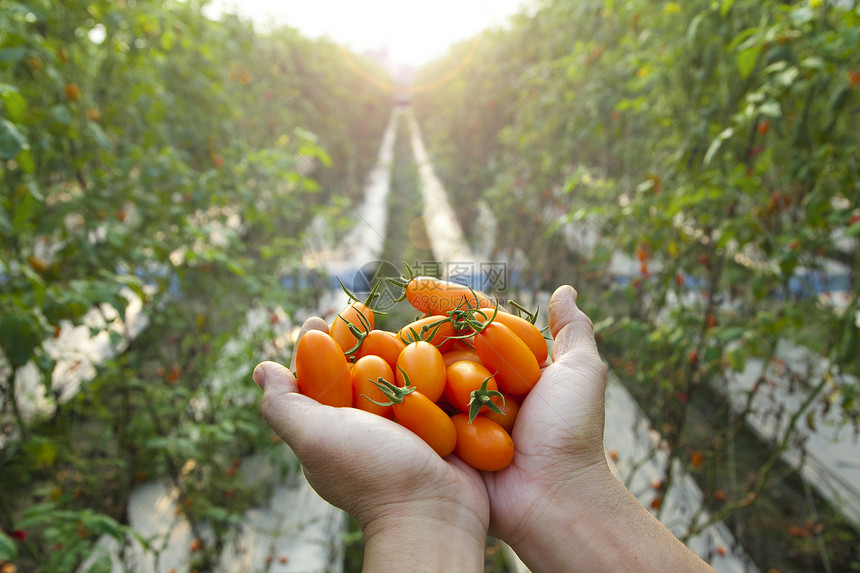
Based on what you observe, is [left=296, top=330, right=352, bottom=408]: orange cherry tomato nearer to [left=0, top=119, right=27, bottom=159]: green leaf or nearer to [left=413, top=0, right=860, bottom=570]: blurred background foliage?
[left=0, top=119, right=27, bottom=159]: green leaf

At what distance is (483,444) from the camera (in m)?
0.90

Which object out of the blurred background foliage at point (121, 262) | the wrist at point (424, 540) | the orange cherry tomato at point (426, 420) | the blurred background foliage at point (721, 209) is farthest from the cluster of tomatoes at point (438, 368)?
the blurred background foliage at point (721, 209)

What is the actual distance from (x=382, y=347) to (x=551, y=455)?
38 cm

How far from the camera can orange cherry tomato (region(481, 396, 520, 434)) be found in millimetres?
954

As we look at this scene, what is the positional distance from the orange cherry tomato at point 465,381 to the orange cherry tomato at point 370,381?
0.11 m

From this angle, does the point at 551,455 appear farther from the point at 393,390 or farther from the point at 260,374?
the point at 260,374

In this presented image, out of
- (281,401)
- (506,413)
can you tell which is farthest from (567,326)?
(281,401)

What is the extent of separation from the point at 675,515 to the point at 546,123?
291 cm

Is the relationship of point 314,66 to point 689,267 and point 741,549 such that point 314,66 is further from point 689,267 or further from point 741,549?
point 741,549

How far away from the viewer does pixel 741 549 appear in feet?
6.82

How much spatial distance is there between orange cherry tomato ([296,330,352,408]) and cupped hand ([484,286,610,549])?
0.34 metres

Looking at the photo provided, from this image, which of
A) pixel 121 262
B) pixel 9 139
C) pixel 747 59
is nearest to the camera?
pixel 9 139

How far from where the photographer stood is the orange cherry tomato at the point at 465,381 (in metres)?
0.91

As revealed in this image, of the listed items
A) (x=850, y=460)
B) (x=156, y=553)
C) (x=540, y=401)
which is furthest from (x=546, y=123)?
(x=156, y=553)
